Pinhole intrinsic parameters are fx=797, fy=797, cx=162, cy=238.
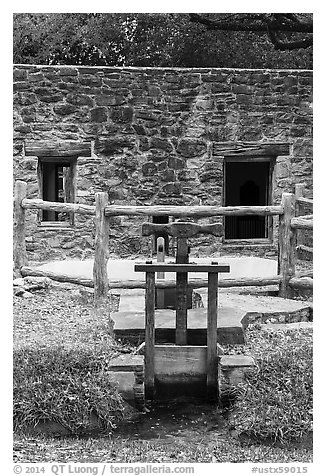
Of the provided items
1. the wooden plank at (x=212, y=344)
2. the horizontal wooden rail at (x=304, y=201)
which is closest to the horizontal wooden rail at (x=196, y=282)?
the wooden plank at (x=212, y=344)

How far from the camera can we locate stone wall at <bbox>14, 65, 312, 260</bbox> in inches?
517

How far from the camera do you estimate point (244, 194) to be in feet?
56.4

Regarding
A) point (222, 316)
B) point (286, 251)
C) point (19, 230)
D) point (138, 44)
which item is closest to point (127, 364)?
point (222, 316)

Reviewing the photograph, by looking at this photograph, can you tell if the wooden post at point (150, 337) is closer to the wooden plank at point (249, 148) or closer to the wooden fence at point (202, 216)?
the wooden fence at point (202, 216)

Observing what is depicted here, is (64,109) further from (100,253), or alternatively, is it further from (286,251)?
(286,251)

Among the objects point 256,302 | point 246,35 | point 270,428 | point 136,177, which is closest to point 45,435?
point 270,428

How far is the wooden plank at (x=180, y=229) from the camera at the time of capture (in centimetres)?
702

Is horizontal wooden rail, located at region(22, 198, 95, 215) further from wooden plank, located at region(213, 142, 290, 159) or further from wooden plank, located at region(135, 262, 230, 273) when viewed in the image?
wooden plank, located at region(213, 142, 290, 159)

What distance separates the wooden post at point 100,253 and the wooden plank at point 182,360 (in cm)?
237

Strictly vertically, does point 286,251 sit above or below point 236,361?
above

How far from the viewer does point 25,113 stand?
13.1 metres

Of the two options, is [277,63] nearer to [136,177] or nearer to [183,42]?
[183,42]

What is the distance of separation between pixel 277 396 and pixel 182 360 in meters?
0.94

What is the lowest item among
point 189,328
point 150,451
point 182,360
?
point 150,451
